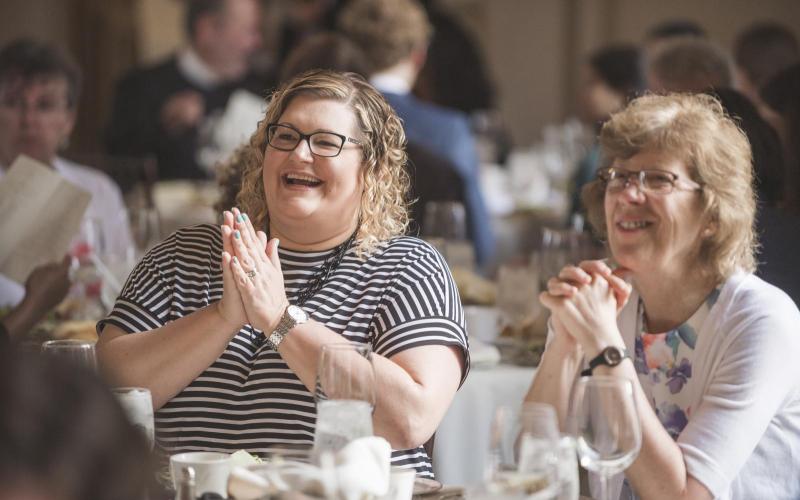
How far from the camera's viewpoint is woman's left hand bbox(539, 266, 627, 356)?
2.11 metres

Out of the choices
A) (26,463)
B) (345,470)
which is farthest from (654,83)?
(26,463)

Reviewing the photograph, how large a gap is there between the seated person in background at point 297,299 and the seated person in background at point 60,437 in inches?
49.7

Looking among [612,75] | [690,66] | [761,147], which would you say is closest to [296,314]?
[761,147]

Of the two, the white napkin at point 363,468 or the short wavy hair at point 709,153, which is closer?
the white napkin at point 363,468

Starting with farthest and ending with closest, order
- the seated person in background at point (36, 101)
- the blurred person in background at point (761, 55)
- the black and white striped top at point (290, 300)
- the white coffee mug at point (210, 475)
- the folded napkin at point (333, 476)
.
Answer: the blurred person in background at point (761, 55) → the seated person in background at point (36, 101) → the black and white striped top at point (290, 300) → the white coffee mug at point (210, 475) → the folded napkin at point (333, 476)

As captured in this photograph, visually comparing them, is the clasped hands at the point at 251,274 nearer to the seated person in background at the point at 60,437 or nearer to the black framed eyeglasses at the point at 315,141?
the black framed eyeglasses at the point at 315,141

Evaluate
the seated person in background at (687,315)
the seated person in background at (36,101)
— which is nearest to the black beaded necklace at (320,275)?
the seated person in background at (687,315)

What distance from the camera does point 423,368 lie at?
86.1 inches

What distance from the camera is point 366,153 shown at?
2408 mm

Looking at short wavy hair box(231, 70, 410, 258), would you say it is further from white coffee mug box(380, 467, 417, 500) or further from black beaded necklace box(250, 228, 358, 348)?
white coffee mug box(380, 467, 417, 500)

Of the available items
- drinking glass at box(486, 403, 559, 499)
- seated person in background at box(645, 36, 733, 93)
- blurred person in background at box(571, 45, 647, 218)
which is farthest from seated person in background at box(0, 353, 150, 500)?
blurred person in background at box(571, 45, 647, 218)

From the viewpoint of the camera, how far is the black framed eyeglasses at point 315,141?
2354 millimetres

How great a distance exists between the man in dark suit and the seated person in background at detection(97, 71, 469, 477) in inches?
180

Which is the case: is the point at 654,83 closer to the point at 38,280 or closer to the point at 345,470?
the point at 38,280
